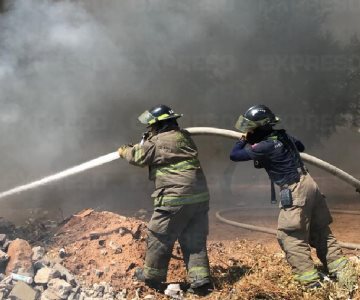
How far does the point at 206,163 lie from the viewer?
17500 mm

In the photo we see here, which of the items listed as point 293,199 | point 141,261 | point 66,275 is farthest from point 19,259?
point 293,199

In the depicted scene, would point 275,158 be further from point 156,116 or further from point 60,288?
point 60,288

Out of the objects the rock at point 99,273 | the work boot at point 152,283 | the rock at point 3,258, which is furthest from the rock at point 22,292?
the work boot at point 152,283

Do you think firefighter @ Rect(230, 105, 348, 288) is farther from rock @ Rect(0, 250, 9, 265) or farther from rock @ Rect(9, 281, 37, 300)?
rock @ Rect(0, 250, 9, 265)

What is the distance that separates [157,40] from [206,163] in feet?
16.8

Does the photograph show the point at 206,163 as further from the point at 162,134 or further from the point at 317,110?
the point at 162,134

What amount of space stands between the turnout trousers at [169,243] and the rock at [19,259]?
4.15ft

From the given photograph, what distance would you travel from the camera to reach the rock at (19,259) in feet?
15.6

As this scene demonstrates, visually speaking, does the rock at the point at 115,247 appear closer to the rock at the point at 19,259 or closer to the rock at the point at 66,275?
the rock at the point at 66,275

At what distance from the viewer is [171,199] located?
466 centimetres

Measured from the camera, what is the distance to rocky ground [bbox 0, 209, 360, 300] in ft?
14.5

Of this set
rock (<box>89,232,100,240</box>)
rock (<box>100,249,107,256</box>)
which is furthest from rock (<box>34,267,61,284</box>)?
rock (<box>89,232,100,240</box>)

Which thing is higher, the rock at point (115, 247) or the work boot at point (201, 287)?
the rock at point (115, 247)

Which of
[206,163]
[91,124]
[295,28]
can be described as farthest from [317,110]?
[91,124]
